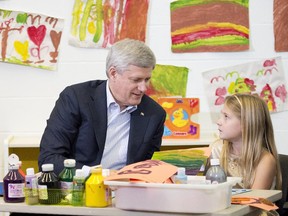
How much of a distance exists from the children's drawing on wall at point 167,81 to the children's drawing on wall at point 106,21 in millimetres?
270

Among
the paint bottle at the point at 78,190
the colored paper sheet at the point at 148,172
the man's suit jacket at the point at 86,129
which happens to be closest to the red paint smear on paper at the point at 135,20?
the man's suit jacket at the point at 86,129

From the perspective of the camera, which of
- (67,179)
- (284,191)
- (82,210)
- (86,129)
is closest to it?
(82,210)

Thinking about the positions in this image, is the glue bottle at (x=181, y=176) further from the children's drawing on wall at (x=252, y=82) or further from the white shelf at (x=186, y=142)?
the children's drawing on wall at (x=252, y=82)

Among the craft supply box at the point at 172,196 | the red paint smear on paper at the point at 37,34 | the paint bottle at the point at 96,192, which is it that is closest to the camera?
the craft supply box at the point at 172,196

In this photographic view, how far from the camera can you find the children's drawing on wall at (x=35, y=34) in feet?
13.8

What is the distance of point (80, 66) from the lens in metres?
4.22

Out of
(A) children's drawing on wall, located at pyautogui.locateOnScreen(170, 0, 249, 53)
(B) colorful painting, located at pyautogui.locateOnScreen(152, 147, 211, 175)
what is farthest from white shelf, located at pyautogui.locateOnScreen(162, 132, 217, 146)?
(B) colorful painting, located at pyautogui.locateOnScreen(152, 147, 211, 175)

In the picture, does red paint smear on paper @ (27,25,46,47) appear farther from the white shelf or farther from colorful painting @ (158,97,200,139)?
the white shelf

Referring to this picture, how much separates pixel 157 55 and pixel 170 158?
5.72 ft

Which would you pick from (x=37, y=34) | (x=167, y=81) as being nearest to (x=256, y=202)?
(x=167, y=81)

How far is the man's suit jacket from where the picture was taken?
315cm

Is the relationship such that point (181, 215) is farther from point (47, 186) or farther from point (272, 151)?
point (272, 151)

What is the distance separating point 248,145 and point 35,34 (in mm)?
1757

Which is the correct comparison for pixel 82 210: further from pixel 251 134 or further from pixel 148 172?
pixel 251 134
